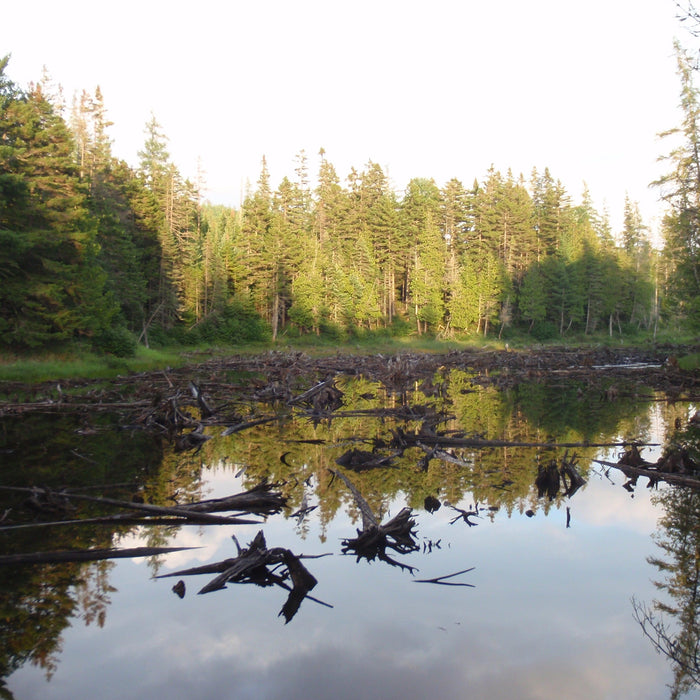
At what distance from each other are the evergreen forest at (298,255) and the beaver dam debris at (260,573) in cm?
2368

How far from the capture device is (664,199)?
3400 cm

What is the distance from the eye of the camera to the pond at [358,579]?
12.7ft

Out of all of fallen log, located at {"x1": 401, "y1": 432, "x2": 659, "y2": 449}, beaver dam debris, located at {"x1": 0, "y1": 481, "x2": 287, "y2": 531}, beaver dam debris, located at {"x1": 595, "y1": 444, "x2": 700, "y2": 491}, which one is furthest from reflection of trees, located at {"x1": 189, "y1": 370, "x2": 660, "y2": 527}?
beaver dam debris, located at {"x1": 595, "y1": 444, "x2": 700, "y2": 491}

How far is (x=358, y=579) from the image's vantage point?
5.18m

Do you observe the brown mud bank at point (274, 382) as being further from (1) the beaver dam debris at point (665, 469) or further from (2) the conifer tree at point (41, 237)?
(1) the beaver dam debris at point (665, 469)

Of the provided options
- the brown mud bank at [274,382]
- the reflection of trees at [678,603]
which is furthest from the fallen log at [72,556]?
the brown mud bank at [274,382]

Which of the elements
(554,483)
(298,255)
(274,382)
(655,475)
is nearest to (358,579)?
(554,483)

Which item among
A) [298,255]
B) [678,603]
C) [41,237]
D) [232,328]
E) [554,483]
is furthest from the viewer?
[298,255]

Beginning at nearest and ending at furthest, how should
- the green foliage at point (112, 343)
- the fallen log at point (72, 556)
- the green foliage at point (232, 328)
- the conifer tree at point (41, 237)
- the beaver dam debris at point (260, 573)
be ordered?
the beaver dam debris at point (260, 573) → the fallen log at point (72, 556) → the conifer tree at point (41, 237) → the green foliage at point (112, 343) → the green foliage at point (232, 328)

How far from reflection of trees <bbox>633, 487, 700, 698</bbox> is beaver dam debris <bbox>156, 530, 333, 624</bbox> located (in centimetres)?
269

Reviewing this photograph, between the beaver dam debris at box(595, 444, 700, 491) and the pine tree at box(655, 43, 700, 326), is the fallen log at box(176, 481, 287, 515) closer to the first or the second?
the beaver dam debris at box(595, 444, 700, 491)

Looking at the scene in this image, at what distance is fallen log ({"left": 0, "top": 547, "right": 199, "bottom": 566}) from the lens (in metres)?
5.09

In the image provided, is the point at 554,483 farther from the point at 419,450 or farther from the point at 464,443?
the point at 419,450

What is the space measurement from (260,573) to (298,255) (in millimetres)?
55276
